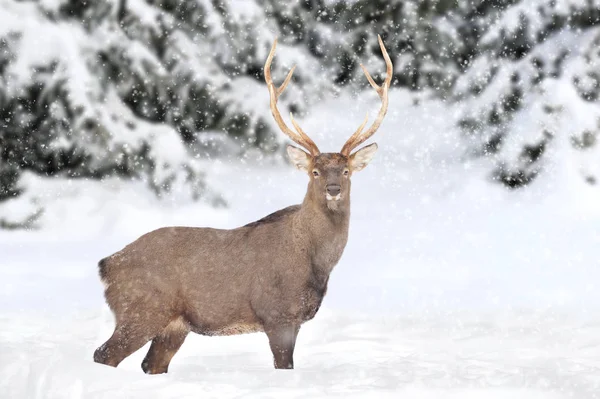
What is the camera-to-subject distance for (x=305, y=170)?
768cm

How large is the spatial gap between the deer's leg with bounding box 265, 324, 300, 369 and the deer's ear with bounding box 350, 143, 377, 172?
4.79ft

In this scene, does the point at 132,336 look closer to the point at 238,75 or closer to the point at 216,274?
the point at 216,274

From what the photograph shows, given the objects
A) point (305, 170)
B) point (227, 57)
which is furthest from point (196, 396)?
point (227, 57)

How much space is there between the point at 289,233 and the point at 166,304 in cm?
119

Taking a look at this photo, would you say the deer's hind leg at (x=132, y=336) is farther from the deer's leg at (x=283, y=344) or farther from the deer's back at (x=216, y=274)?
the deer's leg at (x=283, y=344)

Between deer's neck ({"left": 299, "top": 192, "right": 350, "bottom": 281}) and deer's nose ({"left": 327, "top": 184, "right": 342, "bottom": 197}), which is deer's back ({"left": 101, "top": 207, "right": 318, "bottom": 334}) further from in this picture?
deer's nose ({"left": 327, "top": 184, "right": 342, "bottom": 197})

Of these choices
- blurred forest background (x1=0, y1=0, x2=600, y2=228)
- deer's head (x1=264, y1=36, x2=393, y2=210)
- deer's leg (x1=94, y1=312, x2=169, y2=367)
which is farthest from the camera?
blurred forest background (x1=0, y1=0, x2=600, y2=228)

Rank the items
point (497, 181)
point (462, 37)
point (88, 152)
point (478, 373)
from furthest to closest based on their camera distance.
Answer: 1. point (462, 37)
2. point (497, 181)
3. point (88, 152)
4. point (478, 373)

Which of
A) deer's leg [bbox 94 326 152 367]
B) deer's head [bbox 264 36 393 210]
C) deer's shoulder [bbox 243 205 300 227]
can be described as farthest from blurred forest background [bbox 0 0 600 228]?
deer's leg [bbox 94 326 152 367]

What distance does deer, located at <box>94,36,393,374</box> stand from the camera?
24.2 feet

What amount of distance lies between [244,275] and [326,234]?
A: 2.54 feet

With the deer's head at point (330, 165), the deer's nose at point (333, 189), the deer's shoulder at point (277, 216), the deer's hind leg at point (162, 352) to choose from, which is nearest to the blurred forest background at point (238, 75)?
the deer's shoulder at point (277, 216)

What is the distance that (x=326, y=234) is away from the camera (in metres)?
7.56

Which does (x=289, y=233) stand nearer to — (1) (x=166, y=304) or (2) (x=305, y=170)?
(2) (x=305, y=170)
